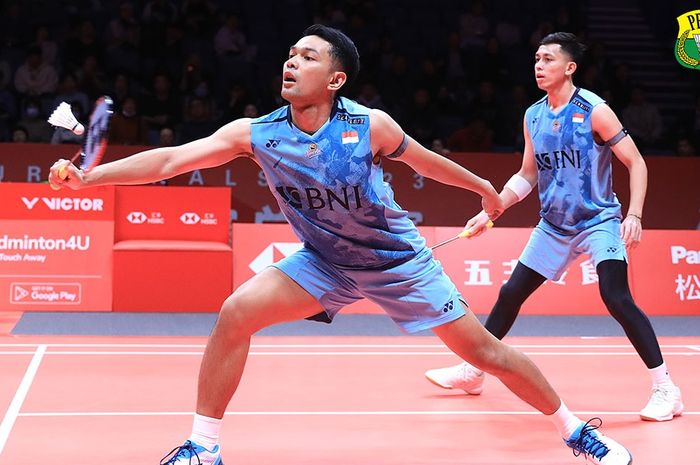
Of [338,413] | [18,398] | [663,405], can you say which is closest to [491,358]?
[338,413]

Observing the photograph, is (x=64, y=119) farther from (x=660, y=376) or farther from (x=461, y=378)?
(x=660, y=376)

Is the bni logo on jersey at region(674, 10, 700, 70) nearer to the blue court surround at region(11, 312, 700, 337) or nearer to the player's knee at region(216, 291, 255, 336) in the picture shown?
the blue court surround at region(11, 312, 700, 337)

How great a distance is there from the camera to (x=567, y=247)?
16.8ft

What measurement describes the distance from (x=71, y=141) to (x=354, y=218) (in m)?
7.59

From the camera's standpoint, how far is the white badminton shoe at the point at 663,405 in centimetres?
480

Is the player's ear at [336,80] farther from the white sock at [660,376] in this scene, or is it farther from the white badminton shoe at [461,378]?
the white sock at [660,376]

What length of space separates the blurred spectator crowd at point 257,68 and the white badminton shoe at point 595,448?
7585mm

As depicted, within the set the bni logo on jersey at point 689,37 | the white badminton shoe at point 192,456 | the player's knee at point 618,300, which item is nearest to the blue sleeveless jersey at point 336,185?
the white badminton shoe at point 192,456

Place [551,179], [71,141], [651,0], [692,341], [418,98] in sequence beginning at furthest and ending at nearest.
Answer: [651,0] < [418,98] < [71,141] < [692,341] < [551,179]

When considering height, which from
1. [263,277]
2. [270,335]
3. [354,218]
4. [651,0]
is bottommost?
[270,335]

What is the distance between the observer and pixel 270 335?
7.75 m

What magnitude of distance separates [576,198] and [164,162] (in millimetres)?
2345

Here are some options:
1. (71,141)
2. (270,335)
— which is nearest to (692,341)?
(270,335)

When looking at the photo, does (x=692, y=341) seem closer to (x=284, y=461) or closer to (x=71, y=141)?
(x=284, y=461)
